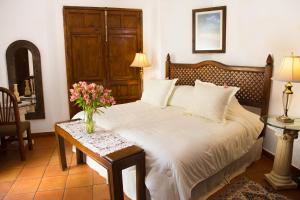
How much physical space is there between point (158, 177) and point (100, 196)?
82cm

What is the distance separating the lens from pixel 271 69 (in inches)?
116

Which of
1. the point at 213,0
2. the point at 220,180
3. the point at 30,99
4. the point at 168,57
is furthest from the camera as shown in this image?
the point at 168,57

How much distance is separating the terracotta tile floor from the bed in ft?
0.47

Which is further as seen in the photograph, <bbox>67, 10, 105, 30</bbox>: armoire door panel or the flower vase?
<bbox>67, 10, 105, 30</bbox>: armoire door panel

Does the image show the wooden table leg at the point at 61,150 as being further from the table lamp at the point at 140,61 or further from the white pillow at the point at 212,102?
the table lamp at the point at 140,61

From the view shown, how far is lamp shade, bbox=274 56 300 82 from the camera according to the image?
233 cm

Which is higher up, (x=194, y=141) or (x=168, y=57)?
(x=168, y=57)

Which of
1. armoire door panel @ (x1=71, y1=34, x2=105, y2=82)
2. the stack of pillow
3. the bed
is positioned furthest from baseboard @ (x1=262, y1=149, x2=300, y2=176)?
armoire door panel @ (x1=71, y1=34, x2=105, y2=82)

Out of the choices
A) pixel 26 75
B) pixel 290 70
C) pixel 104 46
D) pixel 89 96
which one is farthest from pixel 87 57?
pixel 290 70

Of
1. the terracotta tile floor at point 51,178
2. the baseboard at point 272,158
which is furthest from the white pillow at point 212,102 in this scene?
the baseboard at point 272,158

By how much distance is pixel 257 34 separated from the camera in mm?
3117

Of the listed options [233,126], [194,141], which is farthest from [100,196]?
[233,126]

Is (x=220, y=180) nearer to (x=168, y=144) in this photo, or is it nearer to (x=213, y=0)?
(x=168, y=144)

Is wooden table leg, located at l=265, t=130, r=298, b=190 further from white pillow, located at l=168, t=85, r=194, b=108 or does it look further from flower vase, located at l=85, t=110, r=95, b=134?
flower vase, located at l=85, t=110, r=95, b=134
